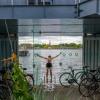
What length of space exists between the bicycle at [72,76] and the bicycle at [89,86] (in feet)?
2.90

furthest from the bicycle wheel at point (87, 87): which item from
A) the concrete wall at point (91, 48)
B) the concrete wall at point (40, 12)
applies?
the concrete wall at point (91, 48)

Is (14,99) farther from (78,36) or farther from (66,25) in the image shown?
(78,36)

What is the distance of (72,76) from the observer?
17.3m

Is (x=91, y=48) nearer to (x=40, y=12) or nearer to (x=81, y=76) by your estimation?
(x=81, y=76)

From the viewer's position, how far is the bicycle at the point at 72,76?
655 inches

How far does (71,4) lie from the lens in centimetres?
1529

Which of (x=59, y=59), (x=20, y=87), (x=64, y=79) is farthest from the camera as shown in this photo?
(x=59, y=59)

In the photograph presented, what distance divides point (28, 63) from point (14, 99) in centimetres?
1454

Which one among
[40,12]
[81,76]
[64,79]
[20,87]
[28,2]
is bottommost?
[64,79]

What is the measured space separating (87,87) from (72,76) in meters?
2.63

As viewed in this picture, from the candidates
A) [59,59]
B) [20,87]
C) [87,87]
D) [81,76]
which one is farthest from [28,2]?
[20,87]

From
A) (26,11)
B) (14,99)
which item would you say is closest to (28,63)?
(26,11)

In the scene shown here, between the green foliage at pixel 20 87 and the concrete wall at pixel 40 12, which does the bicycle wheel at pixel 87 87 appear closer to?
the concrete wall at pixel 40 12

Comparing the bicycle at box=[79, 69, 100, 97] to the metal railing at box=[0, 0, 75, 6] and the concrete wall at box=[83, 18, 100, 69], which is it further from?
the concrete wall at box=[83, 18, 100, 69]
